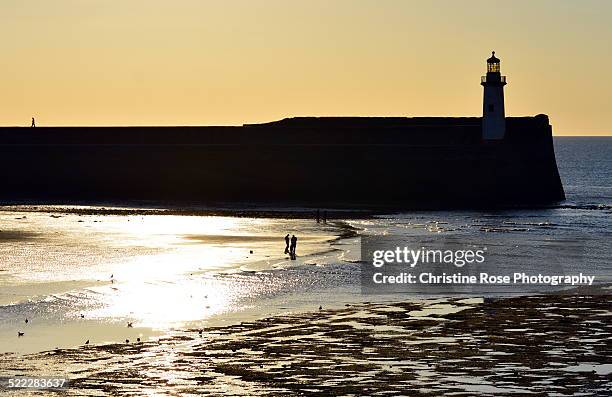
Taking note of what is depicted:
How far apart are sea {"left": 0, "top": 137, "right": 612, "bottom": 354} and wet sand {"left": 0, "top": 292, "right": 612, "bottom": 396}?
147cm

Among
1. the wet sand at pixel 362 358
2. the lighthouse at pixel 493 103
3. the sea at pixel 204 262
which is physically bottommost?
the wet sand at pixel 362 358

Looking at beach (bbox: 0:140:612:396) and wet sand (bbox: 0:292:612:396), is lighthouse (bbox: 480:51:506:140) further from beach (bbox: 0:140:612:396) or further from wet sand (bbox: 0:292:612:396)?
wet sand (bbox: 0:292:612:396)

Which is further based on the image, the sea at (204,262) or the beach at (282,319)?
the sea at (204,262)

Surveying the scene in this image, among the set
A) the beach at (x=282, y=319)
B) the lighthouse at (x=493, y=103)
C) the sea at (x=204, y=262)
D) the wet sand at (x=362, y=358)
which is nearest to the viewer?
the wet sand at (x=362, y=358)

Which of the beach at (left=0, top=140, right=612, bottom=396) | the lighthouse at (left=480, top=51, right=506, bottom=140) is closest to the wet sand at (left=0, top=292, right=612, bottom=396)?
the beach at (left=0, top=140, right=612, bottom=396)

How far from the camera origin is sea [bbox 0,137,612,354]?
81.8 ft

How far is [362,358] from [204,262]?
15.4 metres

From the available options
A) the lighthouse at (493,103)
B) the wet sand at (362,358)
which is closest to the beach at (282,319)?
the wet sand at (362,358)

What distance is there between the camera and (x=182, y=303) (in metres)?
26.9

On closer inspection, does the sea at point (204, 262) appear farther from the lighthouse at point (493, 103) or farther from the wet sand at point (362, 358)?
the lighthouse at point (493, 103)

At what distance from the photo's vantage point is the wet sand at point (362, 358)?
1850 cm

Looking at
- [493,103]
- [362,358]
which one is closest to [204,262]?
[362,358]

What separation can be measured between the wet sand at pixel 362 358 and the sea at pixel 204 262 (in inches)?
57.9

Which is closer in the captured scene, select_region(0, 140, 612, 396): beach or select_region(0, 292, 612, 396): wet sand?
select_region(0, 292, 612, 396): wet sand
